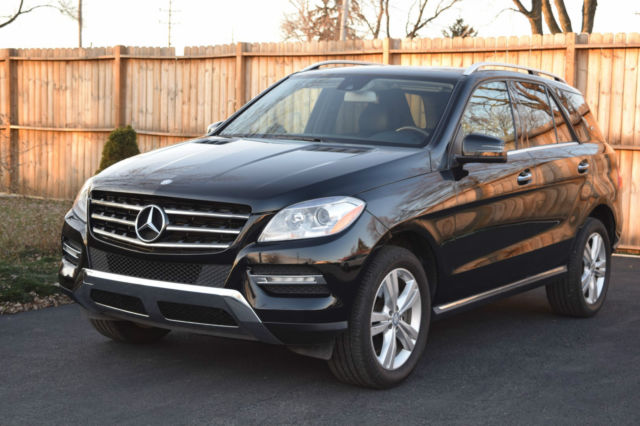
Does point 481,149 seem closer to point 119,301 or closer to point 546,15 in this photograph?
point 119,301

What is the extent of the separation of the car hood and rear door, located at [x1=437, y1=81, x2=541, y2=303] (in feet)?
1.60

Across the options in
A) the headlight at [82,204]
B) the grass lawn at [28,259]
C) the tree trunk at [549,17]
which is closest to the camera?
the headlight at [82,204]

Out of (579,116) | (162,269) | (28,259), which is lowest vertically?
(28,259)

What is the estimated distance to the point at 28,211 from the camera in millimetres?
14188

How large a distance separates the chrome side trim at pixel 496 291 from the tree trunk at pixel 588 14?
68.2ft

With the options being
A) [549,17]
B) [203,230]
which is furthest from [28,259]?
[549,17]

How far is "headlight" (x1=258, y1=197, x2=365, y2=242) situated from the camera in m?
4.45

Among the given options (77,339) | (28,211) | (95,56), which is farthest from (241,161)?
(95,56)

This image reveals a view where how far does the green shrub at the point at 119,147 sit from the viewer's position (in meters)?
14.6

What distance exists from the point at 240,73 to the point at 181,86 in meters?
1.57

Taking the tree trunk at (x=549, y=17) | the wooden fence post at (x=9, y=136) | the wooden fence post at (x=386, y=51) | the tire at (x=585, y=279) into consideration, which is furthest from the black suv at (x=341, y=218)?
the tree trunk at (x=549, y=17)

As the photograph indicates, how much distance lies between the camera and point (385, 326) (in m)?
4.88

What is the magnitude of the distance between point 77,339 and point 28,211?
866 cm

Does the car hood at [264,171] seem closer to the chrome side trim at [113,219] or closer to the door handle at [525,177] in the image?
the chrome side trim at [113,219]
